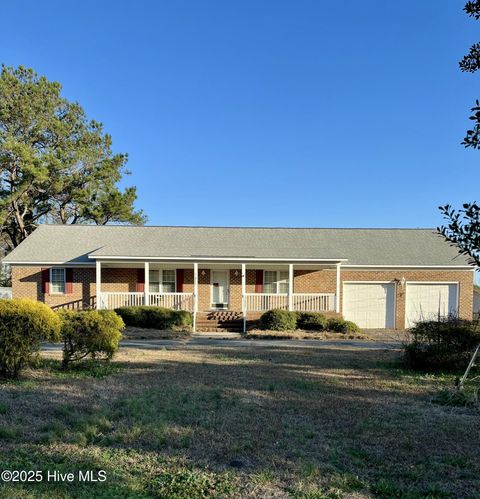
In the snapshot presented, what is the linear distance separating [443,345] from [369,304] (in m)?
13.2

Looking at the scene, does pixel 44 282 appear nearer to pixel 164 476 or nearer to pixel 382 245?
pixel 382 245

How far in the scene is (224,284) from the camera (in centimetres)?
2239

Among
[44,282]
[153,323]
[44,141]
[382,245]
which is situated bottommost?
[153,323]

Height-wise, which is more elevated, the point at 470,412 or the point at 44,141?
the point at 44,141

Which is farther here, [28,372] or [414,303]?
[414,303]

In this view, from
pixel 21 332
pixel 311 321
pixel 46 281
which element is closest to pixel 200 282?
pixel 311 321

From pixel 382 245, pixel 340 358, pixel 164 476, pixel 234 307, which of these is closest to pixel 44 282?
pixel 234 307

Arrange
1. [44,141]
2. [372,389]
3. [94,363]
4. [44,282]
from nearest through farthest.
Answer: [372,389] → [94,363] → [44,282] → [44,141]

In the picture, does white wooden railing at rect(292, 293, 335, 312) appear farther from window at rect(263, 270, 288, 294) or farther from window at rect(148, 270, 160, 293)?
window at rect(148, 270, 160, 293)

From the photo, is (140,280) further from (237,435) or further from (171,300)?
(237,435)

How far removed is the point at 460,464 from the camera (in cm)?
423

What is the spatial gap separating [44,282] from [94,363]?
47.6ft

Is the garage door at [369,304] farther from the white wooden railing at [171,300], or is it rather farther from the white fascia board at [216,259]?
the white wooden railing at [171,300]

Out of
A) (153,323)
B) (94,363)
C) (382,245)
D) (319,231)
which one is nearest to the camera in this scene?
(94,363)
